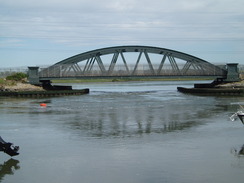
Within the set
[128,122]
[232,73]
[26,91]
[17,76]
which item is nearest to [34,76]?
[26,91]

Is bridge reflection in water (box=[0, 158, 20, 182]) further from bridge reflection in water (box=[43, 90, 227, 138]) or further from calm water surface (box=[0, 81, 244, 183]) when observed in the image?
bridge reflection in water (box=[43, 90, 227, 138])

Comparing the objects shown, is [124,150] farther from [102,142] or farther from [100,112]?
[100,112]

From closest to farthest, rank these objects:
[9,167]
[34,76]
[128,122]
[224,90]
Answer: [9,167] < [128,122] < [224,90] < [34,76]

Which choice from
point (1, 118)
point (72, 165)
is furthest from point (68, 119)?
point (72, 165)

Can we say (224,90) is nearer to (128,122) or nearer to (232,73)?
(232,73)

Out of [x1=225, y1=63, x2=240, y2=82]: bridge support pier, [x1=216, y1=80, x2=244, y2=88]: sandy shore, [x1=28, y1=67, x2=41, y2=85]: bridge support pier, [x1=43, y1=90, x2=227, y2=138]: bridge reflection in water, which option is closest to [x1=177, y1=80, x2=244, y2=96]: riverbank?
[x1=216, y1=80, x2=244, y2=88]: sandy shore

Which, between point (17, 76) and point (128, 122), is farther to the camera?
point (17, 76)

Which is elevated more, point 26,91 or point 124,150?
point 26,91

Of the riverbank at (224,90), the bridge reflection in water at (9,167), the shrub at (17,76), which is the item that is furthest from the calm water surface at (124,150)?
the shrub at (17,76)

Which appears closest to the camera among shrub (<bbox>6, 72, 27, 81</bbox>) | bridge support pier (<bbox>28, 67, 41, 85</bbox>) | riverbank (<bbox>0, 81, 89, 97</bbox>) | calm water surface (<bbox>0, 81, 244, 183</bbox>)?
calm water surface (<bbox>0, 81, 244, 183</bbox>)

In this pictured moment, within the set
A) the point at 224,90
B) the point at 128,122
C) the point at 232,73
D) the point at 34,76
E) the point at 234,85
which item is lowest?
the point at 128,122

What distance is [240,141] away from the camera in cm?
2397

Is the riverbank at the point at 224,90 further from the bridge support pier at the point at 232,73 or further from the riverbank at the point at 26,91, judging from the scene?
the riverbank at the point at 26,91

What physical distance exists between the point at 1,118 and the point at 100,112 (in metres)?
9.45
